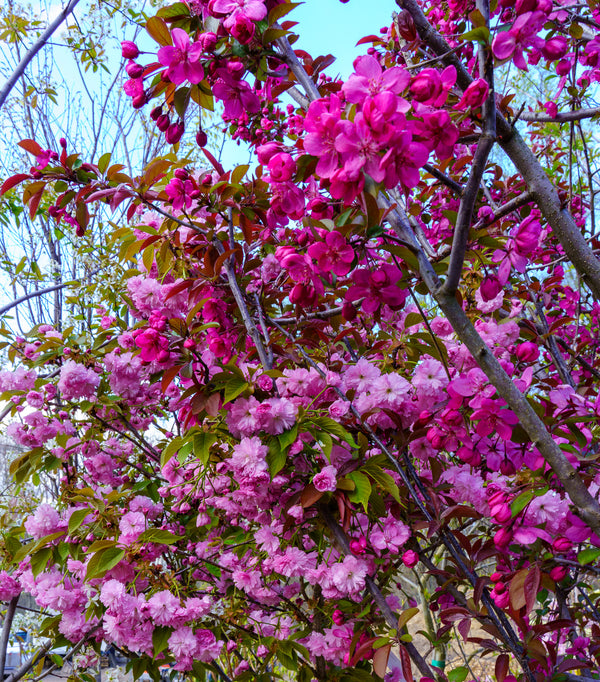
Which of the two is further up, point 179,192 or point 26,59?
point 26,59

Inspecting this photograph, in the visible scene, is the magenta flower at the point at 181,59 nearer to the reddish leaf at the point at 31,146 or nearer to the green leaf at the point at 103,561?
the reddish leaf at the point at 31,146

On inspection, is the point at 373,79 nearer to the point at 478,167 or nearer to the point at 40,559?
the point at 478,167

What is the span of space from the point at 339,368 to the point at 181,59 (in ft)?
2.57

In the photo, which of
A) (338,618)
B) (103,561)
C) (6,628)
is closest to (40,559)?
(103,561)

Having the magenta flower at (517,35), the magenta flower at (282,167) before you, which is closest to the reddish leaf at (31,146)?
the magenta flower at (282,167)

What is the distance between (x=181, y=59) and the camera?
96 centimetres

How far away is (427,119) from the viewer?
2.37 feet

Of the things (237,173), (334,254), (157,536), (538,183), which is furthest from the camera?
(157,536)

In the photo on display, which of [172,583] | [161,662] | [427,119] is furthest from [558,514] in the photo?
[161,662]

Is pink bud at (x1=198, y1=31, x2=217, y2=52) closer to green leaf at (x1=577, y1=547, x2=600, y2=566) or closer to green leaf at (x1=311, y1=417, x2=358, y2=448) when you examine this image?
green leaf at (x1=311, y1=417, x2=358, y2=448)

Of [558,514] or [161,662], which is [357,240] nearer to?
[558,514]

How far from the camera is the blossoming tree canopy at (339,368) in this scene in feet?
2.71

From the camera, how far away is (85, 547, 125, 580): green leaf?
120cm

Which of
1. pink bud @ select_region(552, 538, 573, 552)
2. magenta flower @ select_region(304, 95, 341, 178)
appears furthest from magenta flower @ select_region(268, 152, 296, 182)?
pink bud @ select_region(552, 538, 573, 552)
